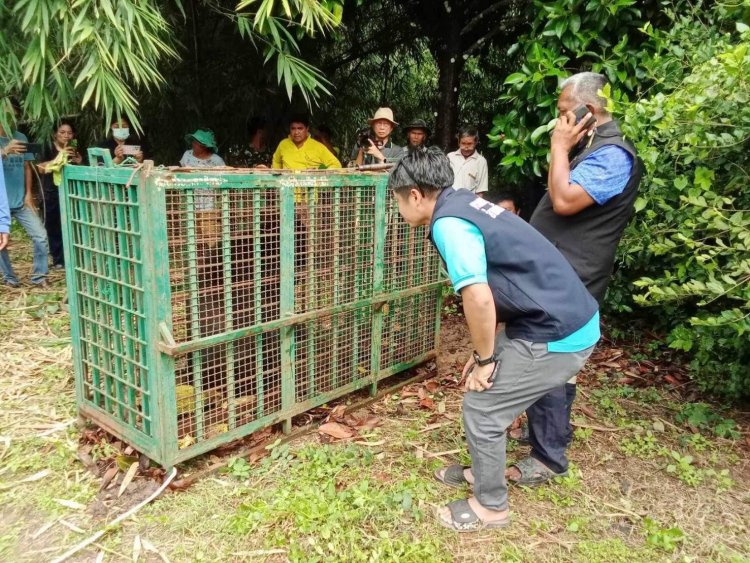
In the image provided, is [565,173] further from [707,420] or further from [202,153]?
[202,153]

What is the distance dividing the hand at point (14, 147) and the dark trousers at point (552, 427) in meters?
5.88

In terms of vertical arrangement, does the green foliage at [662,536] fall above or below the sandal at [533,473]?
below

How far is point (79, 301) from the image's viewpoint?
10.3 ft

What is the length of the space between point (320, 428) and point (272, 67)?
530 cm

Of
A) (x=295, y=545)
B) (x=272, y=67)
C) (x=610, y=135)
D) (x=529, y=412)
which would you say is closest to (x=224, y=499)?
(x=295, y=545)

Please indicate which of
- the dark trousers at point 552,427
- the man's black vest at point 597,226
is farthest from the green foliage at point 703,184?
the dark trousers at point 552,427

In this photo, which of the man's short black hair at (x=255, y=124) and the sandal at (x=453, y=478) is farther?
the man's short black hair at (x=255, y=124)

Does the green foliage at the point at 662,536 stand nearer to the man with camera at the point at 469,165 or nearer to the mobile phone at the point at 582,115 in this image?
the mobile phone at the point at 582,115

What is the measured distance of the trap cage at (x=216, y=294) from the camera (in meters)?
2.60

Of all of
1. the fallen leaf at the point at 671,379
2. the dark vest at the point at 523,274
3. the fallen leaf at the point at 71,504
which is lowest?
the fallen leaf at the point at 71,504

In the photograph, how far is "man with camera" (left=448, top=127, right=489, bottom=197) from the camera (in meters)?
5.81

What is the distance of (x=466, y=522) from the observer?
2.53m

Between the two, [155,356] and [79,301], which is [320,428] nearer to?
[155,356]

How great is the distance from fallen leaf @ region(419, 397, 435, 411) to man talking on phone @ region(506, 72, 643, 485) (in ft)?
3.02
